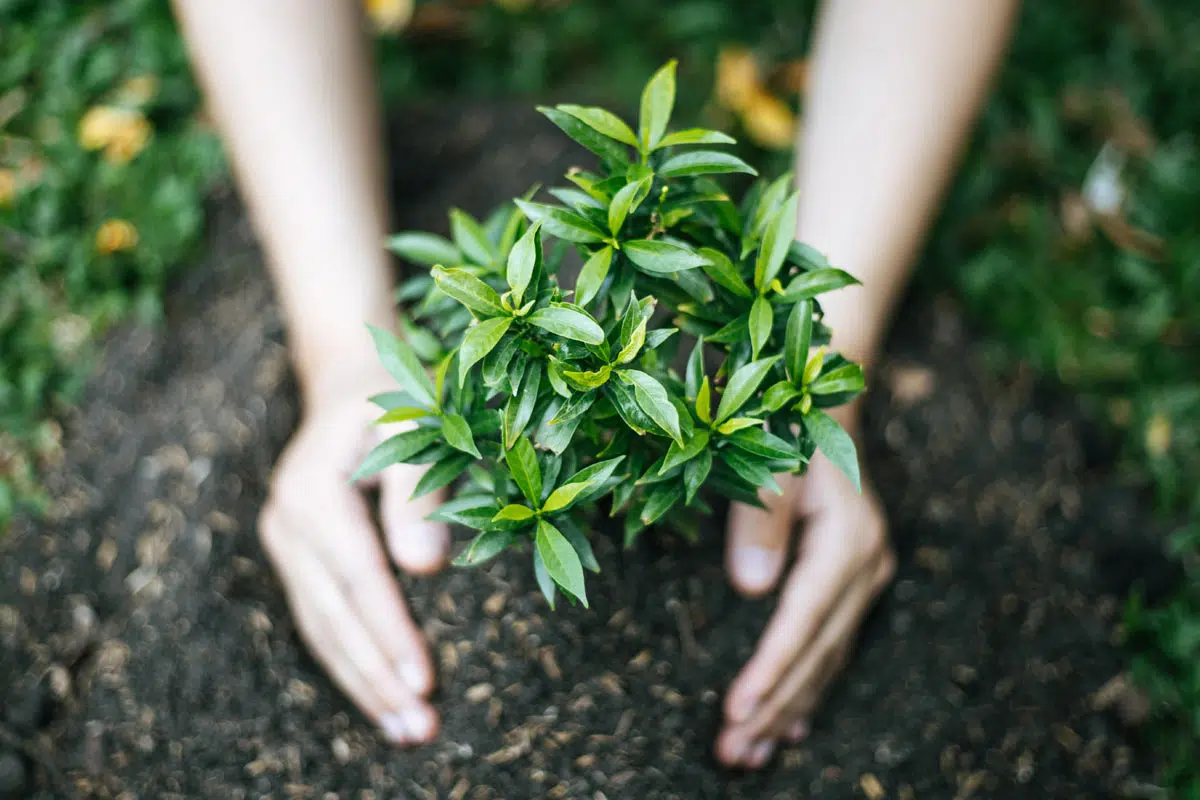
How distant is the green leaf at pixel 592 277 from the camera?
4.23 feet

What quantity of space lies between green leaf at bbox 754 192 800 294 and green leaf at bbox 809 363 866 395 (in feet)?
0.51

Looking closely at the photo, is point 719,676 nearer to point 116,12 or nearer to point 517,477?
point 517,477

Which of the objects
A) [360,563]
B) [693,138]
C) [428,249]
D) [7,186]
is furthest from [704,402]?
[7,186]

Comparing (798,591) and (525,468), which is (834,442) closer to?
(525,468)

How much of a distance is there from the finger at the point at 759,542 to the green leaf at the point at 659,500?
50cm

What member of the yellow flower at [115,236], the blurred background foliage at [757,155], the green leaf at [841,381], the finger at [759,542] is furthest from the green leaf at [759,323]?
the yellow flower at [115,236]

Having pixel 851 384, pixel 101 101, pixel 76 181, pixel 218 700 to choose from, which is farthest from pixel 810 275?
pixel 101 101

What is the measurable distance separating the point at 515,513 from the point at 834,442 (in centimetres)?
45

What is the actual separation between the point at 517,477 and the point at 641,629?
746 mm

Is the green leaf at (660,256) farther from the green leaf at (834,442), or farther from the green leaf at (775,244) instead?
the green leaf at (834,442)

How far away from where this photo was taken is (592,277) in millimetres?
1296

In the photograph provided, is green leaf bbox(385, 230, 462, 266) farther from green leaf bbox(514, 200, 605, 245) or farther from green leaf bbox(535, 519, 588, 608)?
green leaf bbox(535, 519, 588, 608)

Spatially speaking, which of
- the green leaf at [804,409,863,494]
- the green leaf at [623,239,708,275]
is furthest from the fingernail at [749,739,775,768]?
the green leaf at [623,239,708,275]

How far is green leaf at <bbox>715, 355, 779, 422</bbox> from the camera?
135 cm
